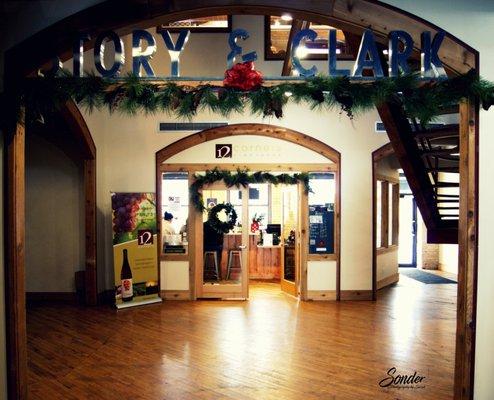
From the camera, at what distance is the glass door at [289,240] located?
26.0ft

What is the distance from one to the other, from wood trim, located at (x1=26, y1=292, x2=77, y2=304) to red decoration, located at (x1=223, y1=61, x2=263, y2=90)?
19.4ft

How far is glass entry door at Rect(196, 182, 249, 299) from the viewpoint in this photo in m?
7.45

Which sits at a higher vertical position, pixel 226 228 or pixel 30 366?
pixel 226 228

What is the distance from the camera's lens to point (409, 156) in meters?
5.23

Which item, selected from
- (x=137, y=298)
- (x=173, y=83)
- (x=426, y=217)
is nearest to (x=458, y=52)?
(x=173, y=83)

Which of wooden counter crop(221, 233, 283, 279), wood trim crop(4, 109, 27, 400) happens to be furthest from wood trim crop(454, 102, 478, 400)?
wooden counter crop(221, 233, 283, 279)

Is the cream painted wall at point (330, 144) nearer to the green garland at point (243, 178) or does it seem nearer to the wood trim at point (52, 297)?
the wood trim at point (52, 297)

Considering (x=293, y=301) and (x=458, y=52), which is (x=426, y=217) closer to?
(x=293, y=301)

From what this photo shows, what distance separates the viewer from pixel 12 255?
2.90m

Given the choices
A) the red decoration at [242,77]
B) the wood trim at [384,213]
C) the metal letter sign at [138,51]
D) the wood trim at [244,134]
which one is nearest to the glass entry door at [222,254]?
the wood trim at [244,134]

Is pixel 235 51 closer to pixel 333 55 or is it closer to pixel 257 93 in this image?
pixel 257 93

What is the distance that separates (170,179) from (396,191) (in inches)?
209

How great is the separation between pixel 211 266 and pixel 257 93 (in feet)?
17.6

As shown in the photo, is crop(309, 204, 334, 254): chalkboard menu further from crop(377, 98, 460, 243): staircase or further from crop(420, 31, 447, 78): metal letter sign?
crop(420, 31, 447, 78): metal letter sign
